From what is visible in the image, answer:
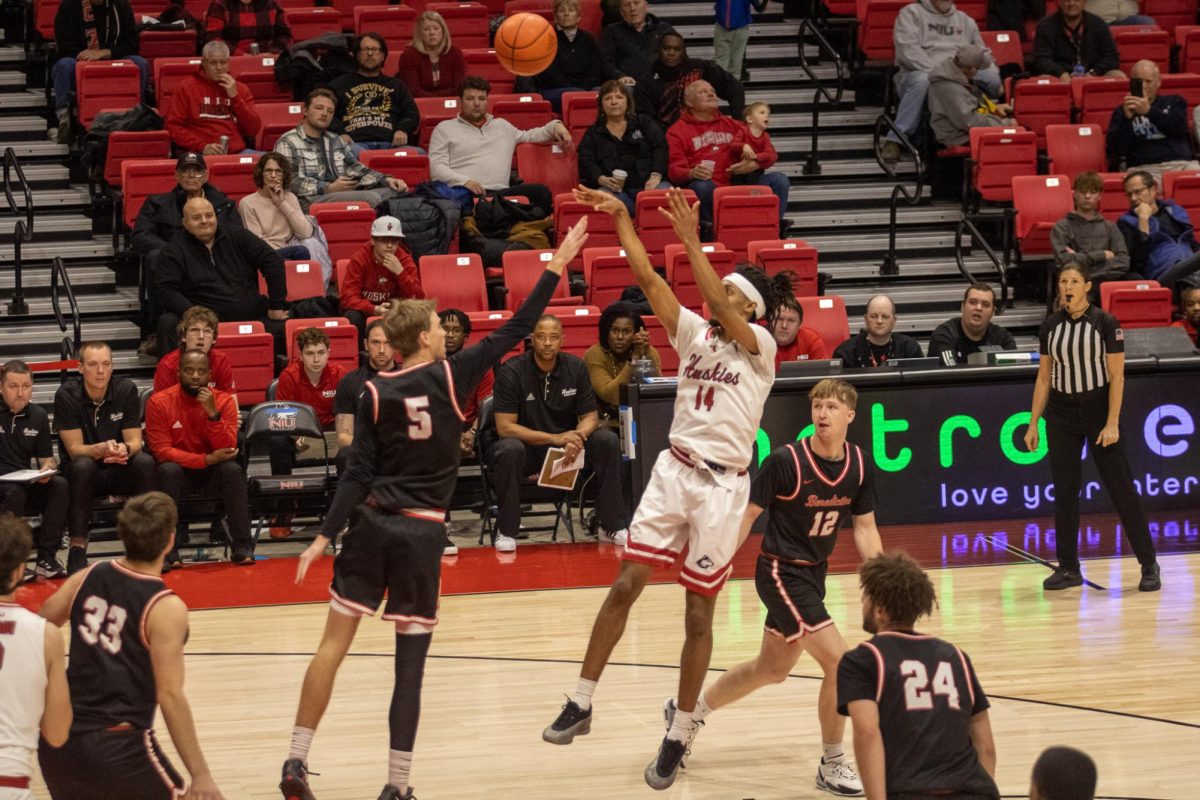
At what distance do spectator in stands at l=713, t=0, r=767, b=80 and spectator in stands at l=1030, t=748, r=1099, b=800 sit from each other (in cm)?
1141

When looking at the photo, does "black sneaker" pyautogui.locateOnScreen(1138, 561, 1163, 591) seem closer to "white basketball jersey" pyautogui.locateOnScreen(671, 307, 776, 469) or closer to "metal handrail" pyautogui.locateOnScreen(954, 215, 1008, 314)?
"white basketball jersey" pyautogui.locateOnScreen(671, 307, 776, 469)

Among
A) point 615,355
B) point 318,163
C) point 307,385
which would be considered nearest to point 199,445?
point 307,385

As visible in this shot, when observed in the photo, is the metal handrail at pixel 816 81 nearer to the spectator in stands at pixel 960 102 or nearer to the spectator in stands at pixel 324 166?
the spectator in stands at pixel 960 102

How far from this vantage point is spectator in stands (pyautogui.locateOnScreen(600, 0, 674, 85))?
14578 mm

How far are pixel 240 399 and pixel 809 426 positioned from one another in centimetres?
378

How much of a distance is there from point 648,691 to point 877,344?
4442mm

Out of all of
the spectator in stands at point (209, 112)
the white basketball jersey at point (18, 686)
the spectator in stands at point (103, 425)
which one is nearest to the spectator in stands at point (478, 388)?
the spectator in stands at point (103, 425)

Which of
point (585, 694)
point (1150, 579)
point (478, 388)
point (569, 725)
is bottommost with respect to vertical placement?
point (1150, 579)

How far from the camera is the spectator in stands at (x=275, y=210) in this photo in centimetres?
1211

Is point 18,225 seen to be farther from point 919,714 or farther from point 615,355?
point 919,714

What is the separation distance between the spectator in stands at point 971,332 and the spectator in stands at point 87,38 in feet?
22.3

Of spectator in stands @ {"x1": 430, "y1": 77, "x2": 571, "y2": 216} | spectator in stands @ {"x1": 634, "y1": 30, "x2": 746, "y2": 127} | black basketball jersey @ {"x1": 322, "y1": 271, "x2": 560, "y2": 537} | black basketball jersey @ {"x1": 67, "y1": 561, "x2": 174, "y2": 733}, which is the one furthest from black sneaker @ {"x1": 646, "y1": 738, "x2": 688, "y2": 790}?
spectator in stands @ {"x1": 634, "y1": 30, "x2": 746, "y2": 127}

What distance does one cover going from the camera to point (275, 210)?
1223cm

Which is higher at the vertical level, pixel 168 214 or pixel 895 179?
pixel 168 214
